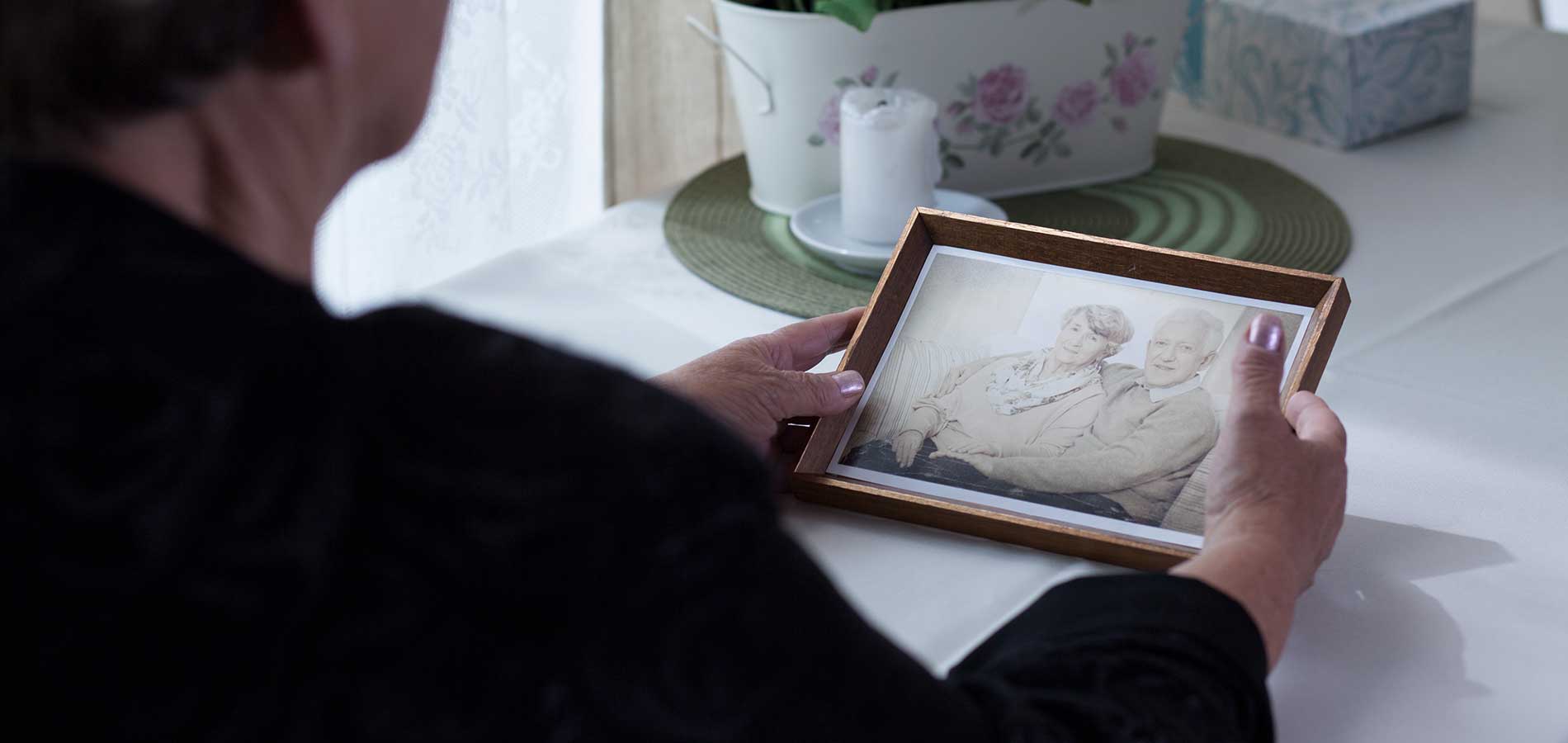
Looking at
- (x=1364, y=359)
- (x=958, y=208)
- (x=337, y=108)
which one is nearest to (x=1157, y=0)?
(x=958, y=208)

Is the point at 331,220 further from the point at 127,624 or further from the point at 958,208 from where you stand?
the point at 127,624

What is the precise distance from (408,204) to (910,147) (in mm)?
559

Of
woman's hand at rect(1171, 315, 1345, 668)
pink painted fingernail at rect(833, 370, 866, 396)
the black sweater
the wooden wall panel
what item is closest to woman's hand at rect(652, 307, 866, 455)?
pink painted fingernail at rect(833, 370, 866, 396)

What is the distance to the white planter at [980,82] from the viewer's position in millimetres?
1218

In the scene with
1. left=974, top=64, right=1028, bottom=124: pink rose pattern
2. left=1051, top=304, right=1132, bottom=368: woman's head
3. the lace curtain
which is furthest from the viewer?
the lace curtain

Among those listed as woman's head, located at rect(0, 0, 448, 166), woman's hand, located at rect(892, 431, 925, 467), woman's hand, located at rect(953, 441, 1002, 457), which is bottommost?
woman's hand, located at rect(892, 431, 925, 467)

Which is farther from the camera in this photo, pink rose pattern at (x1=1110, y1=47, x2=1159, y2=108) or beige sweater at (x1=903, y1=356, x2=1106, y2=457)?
pink rose pattern at (x1=1110, y1=47, x2=1159, y2=108)

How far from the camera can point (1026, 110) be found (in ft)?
4.28

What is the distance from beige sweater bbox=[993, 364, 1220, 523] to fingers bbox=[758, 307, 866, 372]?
0.18 meters

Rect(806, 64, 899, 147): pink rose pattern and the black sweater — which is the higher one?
the black sweater

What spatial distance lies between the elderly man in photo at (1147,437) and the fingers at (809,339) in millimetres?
148

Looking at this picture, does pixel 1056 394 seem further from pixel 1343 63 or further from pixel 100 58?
pixel 1343 63

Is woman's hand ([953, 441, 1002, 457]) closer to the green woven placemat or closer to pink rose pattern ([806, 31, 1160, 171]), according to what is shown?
the green woven placemat

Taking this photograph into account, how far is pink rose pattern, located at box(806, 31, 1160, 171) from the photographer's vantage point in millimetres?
1274
